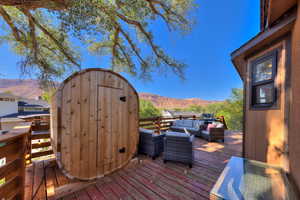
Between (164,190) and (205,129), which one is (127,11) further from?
(205,129)

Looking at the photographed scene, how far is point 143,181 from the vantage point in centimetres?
228

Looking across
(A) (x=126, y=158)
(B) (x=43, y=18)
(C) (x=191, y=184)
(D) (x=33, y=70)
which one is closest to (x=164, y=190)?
(C) (x=191, y=184)

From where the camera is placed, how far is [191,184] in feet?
7.10

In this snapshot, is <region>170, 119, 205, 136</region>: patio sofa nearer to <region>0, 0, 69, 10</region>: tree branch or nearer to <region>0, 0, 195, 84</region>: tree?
<region>0, 0, 195, 84</region>: tree

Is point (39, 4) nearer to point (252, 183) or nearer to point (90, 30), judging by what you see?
point (90, 30)

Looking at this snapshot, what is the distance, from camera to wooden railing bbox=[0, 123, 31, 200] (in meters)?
1.27

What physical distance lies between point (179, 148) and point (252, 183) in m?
1.69

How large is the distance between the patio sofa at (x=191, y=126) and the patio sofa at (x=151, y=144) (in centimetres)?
293

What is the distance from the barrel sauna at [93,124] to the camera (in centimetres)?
187

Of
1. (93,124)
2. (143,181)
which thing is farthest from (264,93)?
(93,124)

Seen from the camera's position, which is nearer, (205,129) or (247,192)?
(247,192)

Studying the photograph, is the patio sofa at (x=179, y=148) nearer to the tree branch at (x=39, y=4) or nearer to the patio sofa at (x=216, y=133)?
the patio sofa at (x=216, y=133)

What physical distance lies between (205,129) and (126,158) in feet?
15.8

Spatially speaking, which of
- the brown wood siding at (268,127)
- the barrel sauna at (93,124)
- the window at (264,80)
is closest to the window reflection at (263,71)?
the window at (264,80)
